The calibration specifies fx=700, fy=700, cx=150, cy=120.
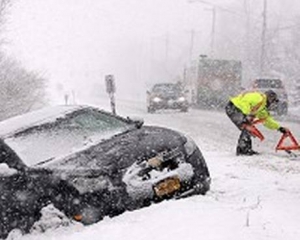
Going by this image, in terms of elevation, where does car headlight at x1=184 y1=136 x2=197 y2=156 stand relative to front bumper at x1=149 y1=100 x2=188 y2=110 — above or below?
above

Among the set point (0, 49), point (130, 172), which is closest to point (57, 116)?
point (130, 172)

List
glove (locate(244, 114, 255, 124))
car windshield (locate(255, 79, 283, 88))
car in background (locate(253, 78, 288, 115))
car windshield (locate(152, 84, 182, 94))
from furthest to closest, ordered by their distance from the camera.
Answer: car windshield (locate(152, 84, 182, 94)) → car windshield (locate(255, 79, 283, 88)) → car in background (locate(253, 78, 288, 115)) → glove (locate(244, 114, 255, 124))

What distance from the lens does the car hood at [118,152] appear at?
7.49 meters

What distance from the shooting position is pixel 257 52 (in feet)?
205

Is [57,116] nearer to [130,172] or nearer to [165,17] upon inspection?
[130,172]

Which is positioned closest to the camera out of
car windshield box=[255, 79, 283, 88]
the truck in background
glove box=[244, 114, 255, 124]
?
glove box=[244, 114, 255, 124]

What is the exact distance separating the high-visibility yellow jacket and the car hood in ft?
12.0

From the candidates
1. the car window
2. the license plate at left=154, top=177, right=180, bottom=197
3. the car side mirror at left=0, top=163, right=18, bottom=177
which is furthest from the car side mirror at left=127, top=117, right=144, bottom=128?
the car window

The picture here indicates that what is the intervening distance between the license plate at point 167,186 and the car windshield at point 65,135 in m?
1.11

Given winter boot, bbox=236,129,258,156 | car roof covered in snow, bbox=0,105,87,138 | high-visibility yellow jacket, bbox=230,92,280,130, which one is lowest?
winter boot, bbox=236,129,258,156

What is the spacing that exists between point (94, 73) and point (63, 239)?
151 meters

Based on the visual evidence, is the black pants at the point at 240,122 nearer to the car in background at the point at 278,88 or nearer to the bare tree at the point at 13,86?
the bare tree at the point at 13,86

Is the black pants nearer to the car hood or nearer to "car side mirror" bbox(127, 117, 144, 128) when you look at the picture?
"car side mirror" bbox(127, 117, 144, 128)

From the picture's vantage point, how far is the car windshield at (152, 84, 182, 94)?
107ft
